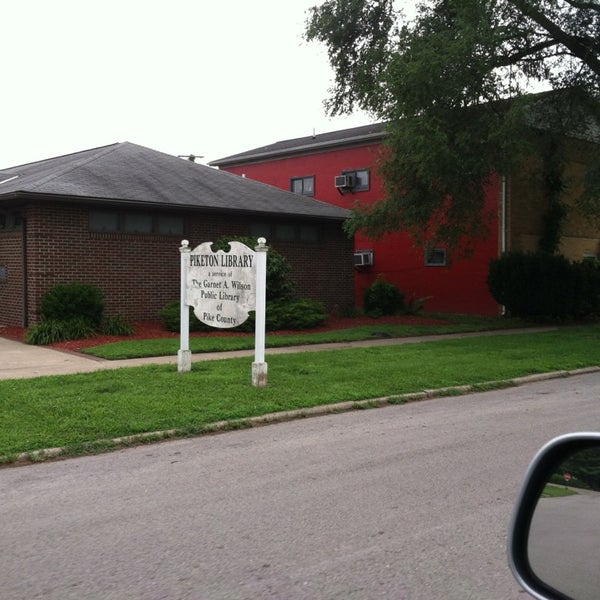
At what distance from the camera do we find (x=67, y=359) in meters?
13.5

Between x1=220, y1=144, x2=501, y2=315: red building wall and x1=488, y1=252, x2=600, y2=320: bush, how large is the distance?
1398 mm

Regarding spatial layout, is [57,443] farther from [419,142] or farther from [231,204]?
[231,204]

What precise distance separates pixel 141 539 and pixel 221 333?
42.3 ft

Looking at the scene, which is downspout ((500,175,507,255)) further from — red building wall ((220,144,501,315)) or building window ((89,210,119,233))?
building window ((89,210,119,233))

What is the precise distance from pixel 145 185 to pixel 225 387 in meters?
11.0

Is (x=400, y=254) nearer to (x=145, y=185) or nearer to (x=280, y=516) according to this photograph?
(x=145, y=185)

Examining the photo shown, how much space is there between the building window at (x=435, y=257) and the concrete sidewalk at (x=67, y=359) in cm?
940

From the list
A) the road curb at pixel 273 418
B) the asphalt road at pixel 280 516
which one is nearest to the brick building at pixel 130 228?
the road curb at pixel 273 418

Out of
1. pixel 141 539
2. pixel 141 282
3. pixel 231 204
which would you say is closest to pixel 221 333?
pixel 141 282

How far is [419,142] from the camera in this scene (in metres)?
16.2

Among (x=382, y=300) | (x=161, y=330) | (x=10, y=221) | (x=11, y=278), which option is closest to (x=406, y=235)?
(x=382, y=300)

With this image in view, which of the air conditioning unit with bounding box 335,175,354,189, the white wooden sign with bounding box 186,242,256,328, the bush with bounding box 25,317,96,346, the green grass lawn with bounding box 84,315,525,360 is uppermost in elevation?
the air conditioning unit with bounding box 335,175,354,189

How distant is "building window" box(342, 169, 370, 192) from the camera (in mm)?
27906

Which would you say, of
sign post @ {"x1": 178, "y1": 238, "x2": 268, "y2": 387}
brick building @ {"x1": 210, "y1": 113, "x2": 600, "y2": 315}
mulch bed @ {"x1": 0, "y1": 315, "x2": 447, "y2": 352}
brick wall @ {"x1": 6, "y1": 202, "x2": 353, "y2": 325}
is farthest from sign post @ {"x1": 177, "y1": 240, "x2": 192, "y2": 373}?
brick building @ {"x1": 210, "y1": 113, "x2": 600, "y2": 315}
